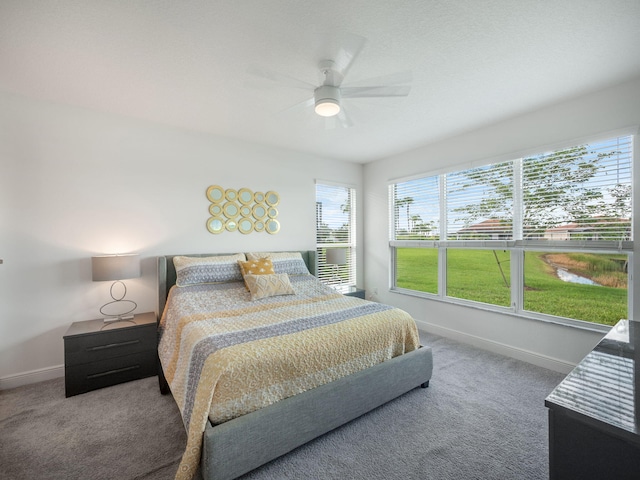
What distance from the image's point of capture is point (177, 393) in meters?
1.87

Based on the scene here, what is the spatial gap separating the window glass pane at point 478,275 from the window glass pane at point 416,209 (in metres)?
0.45

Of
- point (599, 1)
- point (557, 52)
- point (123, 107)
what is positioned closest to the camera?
point (599, 1)

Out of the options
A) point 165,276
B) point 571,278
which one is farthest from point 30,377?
point 571,278

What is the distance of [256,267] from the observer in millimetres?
3330

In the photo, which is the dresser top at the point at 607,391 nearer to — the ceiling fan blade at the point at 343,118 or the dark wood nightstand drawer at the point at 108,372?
the ceiling fan blade at the point at 343,118

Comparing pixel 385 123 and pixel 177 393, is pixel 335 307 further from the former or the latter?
pixel 385 123

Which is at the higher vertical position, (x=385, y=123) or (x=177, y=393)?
(x=385, y=123)

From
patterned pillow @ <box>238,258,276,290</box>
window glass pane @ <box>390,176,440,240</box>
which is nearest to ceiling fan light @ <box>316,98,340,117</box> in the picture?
patterned pillow @ <box>238,258,276,290</box>

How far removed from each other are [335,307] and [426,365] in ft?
2.99

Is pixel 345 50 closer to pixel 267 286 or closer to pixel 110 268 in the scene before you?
pixel 267 286

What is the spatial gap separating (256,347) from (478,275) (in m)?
4.08

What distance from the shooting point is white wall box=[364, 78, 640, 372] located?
2562 millimetres

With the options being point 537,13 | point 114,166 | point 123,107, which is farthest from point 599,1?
point 114,166

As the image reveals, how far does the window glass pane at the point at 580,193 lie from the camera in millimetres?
2518
